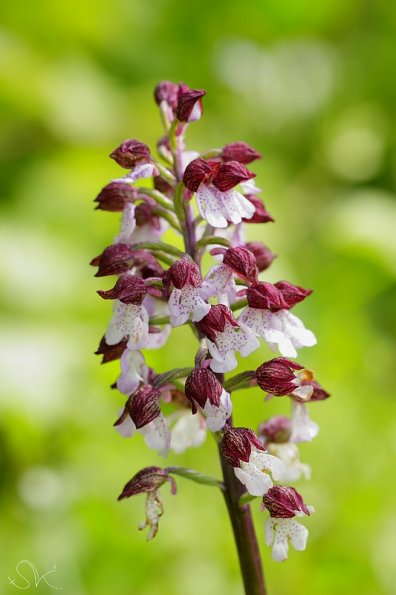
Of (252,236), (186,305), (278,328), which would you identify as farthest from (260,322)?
(252,236)

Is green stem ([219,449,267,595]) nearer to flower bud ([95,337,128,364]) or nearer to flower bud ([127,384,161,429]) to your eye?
flower bud ([127,384,161,429])

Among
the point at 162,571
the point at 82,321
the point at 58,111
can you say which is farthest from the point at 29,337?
the point at 58,111

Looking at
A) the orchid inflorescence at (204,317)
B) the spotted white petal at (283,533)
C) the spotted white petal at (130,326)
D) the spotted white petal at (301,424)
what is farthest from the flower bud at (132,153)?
the spotted white petal at (283,533)

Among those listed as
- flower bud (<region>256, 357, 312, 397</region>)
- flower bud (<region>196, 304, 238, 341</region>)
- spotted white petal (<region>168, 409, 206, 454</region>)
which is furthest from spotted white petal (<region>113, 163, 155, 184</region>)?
spotted white petal (<region>168, 409, 206, 454</region>)

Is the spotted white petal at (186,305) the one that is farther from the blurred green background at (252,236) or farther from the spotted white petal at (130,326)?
the blurred green background at (252,236)

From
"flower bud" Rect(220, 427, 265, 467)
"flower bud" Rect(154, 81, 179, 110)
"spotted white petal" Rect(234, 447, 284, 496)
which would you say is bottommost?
"spotted white petal" Rect(234, 447, 284, 496)

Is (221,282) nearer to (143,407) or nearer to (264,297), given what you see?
(264,297)
